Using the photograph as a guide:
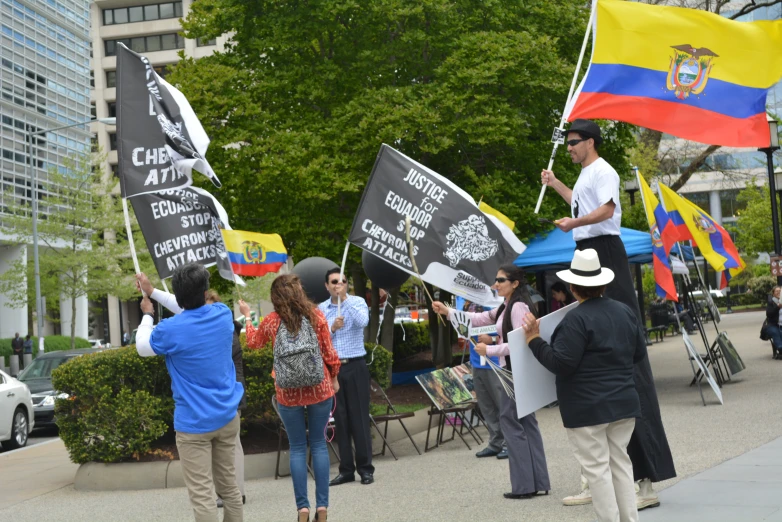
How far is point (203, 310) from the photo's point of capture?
20.0 feet

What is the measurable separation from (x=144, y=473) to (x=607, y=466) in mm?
5958

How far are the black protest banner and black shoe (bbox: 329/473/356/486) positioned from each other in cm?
228

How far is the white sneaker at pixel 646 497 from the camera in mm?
6836

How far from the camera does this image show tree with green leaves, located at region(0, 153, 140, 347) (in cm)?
4097

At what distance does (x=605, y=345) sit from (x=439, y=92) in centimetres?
1156

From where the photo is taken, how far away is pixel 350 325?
31.3 feet

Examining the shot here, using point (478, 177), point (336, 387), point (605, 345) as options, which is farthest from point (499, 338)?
point (478, 177)

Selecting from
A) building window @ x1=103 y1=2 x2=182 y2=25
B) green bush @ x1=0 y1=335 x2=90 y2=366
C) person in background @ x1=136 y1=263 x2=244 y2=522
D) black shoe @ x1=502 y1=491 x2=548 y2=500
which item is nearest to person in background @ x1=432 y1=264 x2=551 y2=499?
black shoe @ x1=502 y1=491 x2=548 y2=500

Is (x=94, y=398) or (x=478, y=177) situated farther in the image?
(x=478, y=177)

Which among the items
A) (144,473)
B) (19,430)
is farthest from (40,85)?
(144,473)

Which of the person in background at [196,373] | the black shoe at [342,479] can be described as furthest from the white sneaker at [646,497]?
the black shoe at [342,479]

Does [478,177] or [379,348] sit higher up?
[478,177]

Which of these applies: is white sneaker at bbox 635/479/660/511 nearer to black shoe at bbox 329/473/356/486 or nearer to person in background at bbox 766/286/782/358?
black shoe at bbox 329/473/356/486

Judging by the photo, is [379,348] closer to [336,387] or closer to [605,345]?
[336,387]
